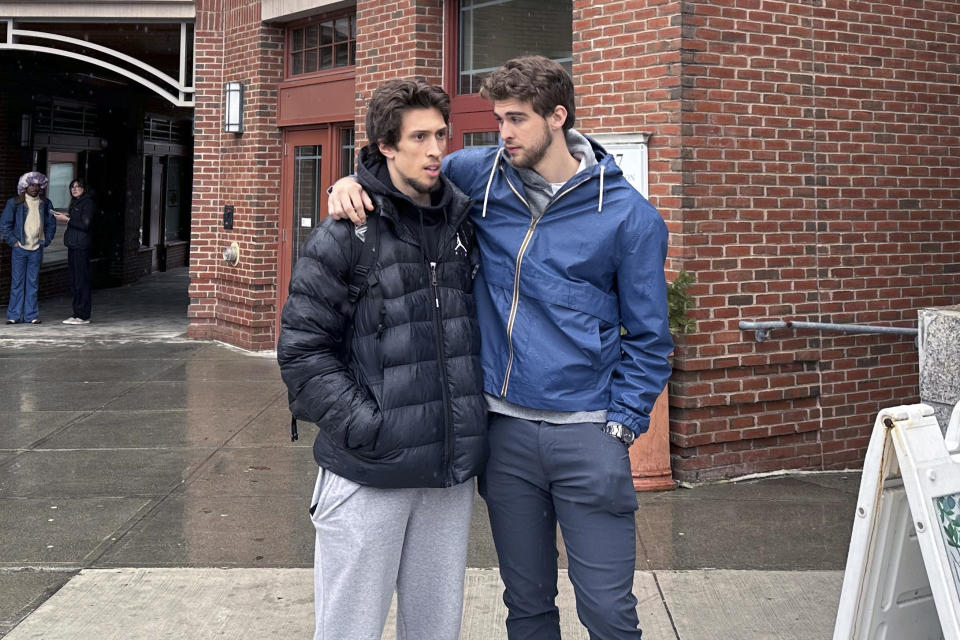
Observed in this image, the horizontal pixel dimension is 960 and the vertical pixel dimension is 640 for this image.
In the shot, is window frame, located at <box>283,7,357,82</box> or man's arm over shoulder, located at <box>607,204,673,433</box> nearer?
man's arm over shoulder, located at <box>607,204,673,433</box>

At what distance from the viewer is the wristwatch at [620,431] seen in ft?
10.2

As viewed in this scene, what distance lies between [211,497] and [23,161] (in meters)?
11.8

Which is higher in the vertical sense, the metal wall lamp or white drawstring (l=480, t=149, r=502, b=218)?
the metal wall lamp

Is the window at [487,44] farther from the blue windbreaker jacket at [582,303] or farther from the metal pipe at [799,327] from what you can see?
the blue windbreaker jacket at [582,303]

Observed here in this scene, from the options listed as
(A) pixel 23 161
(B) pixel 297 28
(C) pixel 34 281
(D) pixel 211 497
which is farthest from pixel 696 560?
(A) pixel 23 161

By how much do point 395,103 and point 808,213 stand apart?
14.8ft

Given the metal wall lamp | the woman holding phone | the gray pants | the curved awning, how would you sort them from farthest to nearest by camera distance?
the woman holding phone
the curved awning
the metal wall lamp
the gray pants

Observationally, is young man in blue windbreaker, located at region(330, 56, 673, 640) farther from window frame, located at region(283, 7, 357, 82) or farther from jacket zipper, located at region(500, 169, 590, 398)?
window frame, located at region(283, 7, 357, 82)

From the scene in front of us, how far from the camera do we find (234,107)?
11.6 meters

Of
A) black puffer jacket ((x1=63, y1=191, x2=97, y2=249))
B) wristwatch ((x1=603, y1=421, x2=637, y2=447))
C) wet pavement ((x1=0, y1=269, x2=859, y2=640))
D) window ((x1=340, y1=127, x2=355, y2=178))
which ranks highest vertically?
window ((x1=340, y1=127, x2=355, y2=178))

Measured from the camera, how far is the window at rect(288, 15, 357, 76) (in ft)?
34.4

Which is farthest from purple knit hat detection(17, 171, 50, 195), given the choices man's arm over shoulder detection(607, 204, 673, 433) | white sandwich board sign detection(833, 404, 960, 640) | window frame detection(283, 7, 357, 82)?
white sandwich board sign detection(833, 404, 960, 640)

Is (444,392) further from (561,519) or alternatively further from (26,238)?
(26,238)

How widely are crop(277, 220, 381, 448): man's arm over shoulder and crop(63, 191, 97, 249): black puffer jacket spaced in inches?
482
